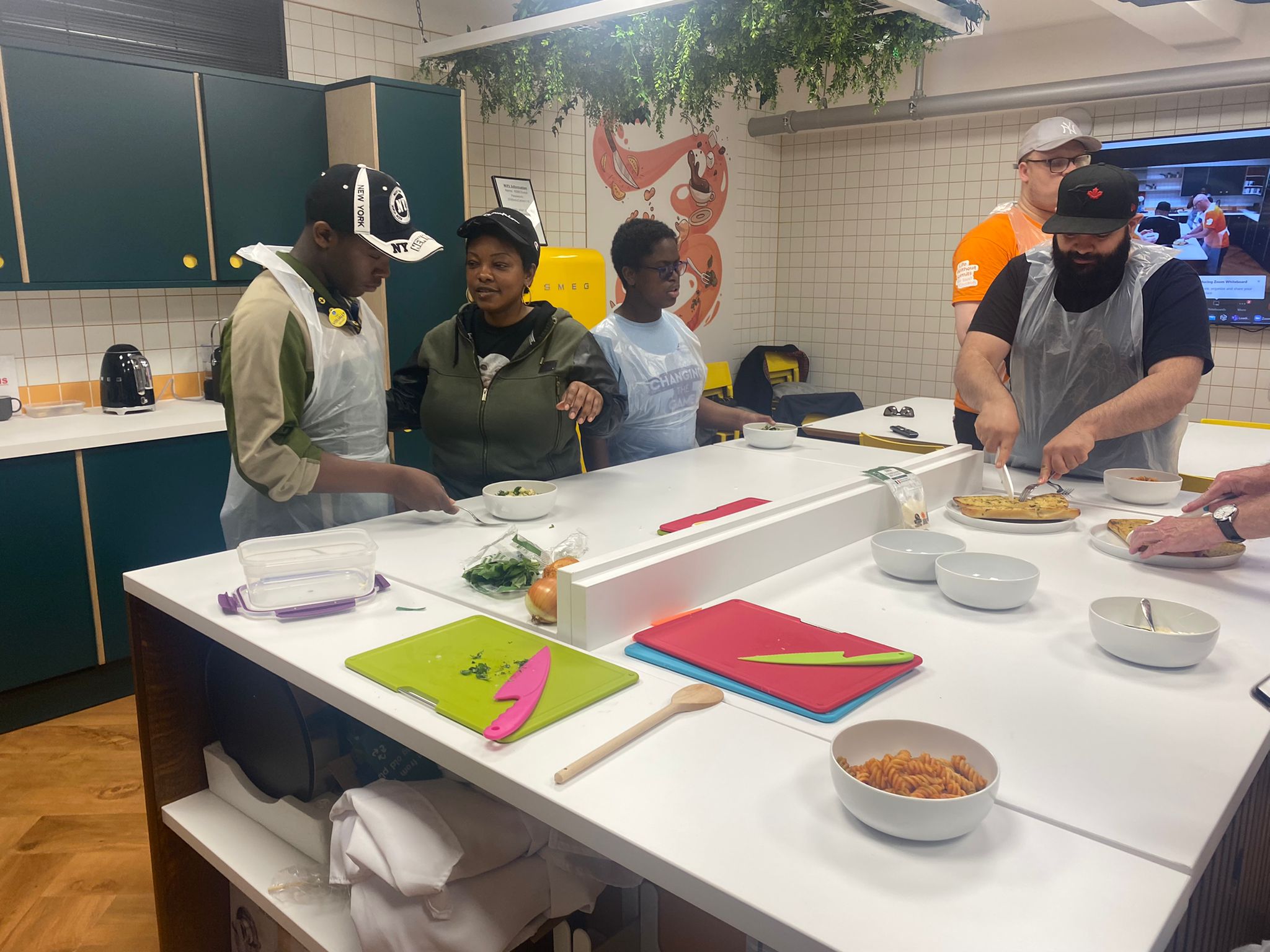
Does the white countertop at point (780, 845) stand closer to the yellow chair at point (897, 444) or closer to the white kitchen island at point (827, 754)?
the white kitchen island at point (827, 754)

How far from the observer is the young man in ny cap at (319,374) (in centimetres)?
180

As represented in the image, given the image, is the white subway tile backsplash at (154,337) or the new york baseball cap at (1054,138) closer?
the new york baseball cap at (1054,138)

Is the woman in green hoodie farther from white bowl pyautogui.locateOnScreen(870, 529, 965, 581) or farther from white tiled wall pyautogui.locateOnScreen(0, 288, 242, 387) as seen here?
white tiled wall pyautogui.locateOnScreen(0, 288, 242, 387)

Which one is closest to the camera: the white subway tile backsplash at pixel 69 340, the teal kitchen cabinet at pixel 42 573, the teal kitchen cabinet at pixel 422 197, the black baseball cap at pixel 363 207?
the black baseball cap at pixel 363 207

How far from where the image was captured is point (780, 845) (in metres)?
0.87

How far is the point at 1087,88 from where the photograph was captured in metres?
4.93

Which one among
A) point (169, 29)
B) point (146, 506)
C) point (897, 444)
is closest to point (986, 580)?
point (897, 444)

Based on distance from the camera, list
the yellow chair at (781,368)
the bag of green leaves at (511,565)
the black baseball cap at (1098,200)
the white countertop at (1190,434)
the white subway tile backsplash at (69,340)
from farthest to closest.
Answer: the yellow chair at (781,368)
the white subway tile backsplash at (69,340)
the white countertop at (1190,434)
the black baseball cap at (1098,200)
the bag of green leaves at (511,565)

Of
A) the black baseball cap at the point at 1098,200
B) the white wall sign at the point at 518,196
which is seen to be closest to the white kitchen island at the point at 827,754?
the black baseball cap at the point at 1098,200

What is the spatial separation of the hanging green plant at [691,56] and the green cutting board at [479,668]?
9.55ft

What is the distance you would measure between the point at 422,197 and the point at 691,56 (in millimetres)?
1277

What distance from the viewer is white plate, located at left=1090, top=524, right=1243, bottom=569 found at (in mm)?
1678

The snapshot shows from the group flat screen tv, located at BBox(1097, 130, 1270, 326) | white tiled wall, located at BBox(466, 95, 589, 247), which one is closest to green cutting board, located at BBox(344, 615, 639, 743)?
white tiled wall, located at BBox(466, 95, 589, 247)

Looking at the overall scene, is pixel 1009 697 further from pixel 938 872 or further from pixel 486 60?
pixel 486 60
